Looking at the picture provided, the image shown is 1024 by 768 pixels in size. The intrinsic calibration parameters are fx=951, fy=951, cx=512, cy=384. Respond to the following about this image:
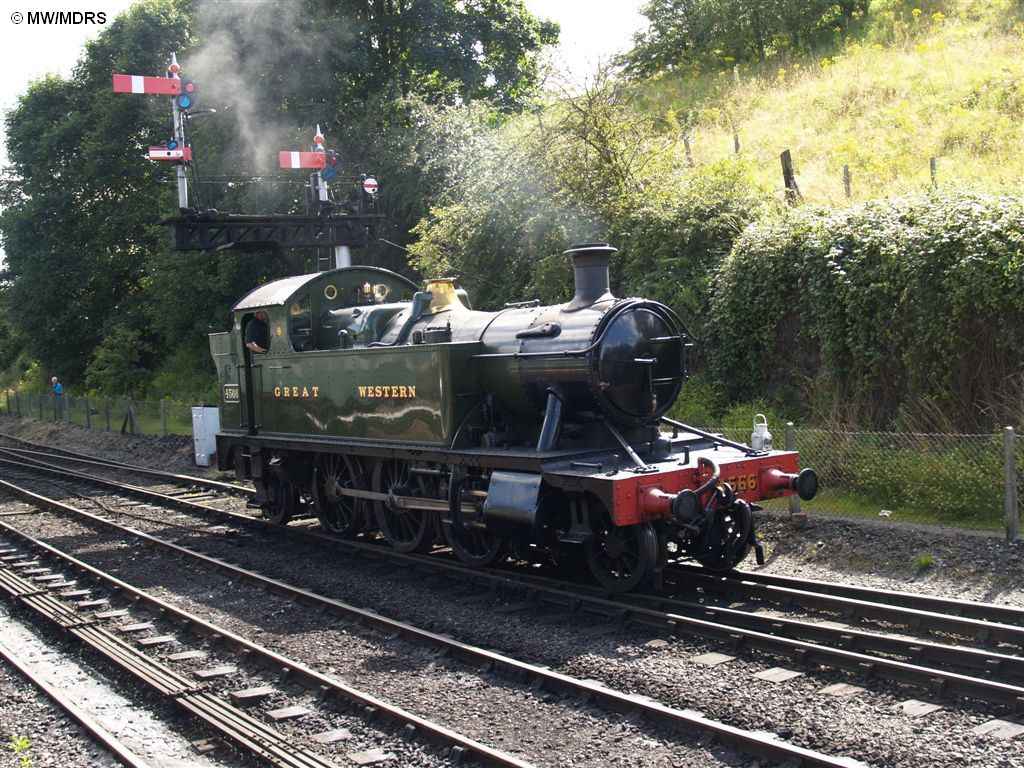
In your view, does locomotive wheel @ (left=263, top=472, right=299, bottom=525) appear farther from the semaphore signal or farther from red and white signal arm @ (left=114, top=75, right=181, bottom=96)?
red and white signal arm @ (left=114, top=75, right=181, bottom=96)

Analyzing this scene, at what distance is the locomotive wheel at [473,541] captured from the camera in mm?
9031

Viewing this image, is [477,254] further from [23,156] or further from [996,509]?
[23,156]

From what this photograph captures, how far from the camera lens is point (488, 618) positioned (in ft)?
25.5

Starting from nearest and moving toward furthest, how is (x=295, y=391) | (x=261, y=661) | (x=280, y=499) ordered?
1. (x=261, y=661)
2. (x=295, y=391)
3. (x=280, y=499)

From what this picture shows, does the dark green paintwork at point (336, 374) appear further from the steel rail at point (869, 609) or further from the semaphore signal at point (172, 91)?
the semaphore signal at point (172, 91)

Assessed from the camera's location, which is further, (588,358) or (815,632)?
(588,358)

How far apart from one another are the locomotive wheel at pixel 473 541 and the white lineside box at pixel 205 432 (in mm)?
11679

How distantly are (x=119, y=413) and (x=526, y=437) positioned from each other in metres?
21.9

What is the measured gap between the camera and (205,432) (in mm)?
20219

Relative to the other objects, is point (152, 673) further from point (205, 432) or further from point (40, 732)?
point (205, 432)

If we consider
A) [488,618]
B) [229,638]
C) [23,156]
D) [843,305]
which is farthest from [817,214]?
[23,156]

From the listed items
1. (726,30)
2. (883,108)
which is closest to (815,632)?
(883,108)

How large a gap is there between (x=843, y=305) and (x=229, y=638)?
8159 mm

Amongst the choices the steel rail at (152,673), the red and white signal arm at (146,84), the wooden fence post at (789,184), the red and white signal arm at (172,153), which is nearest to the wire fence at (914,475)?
the wooden fence post at (789,184)
